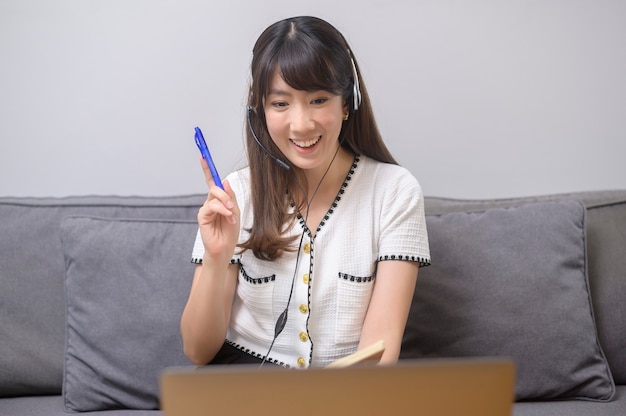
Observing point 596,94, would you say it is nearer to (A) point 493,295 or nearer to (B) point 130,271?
(A) point 493,295

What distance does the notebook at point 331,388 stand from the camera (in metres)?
0.67

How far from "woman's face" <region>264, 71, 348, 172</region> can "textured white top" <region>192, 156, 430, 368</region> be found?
0.15 meters

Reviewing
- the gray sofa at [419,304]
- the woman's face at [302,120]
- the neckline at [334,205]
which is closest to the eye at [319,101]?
the woman's face at [302,120]

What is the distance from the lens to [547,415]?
5.09ft

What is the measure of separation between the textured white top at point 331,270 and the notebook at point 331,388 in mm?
778

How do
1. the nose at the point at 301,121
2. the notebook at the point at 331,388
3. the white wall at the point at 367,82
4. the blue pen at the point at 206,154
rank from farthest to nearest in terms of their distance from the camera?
the white wall at the point at 367,82, the nose at the point at 301,121, the blue pen at the point at 206,154, the notebook at the point at 331,388

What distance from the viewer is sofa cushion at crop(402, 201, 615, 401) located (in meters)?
1.64

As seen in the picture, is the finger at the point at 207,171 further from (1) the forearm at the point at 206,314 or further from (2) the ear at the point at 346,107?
(2) the ear at the point at 346,107

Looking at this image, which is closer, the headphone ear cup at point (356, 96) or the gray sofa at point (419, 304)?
the headphone ear cup at point (356, 96)

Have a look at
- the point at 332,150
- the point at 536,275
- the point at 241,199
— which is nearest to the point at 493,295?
the point at 536,275

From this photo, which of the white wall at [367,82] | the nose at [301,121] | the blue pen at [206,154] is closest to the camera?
the blue pen at [206,154]

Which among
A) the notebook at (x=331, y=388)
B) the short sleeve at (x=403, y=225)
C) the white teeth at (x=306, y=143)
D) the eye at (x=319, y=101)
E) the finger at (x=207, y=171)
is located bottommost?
the short sleeve at (x=403, y=225)

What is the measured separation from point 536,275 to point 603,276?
19cm

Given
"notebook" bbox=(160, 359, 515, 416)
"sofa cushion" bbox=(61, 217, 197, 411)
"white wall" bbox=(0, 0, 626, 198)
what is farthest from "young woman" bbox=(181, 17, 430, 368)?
"notebook" bbox=(160, 359, 515, 416)
